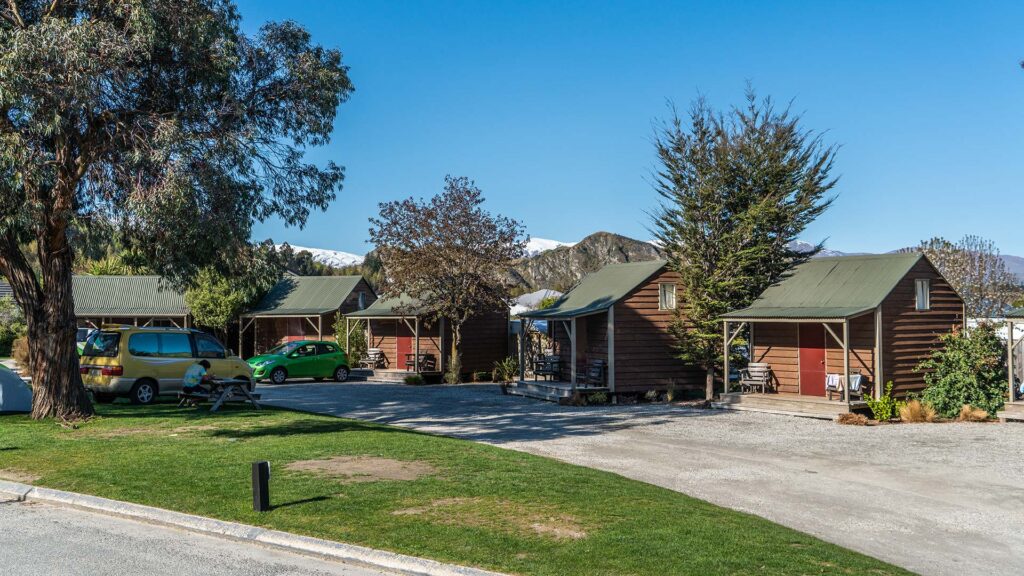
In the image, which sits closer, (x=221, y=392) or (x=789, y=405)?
(x=221, y=392)

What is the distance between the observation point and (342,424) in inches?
651

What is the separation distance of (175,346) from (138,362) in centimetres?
102

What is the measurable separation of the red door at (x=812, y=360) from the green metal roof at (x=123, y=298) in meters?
28.7

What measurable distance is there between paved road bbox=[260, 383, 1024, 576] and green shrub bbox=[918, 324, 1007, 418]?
1753 millimetres

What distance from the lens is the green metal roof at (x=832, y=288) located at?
71.0ft

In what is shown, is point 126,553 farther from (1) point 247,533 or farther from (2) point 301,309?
(2) point 301,309

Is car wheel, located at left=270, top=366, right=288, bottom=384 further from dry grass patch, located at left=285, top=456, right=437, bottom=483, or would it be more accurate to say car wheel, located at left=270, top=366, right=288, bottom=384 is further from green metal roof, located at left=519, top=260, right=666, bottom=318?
dry grass patch, located at left=285, top=456, right=437, bottom=483

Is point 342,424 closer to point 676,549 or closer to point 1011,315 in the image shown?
point 676,549

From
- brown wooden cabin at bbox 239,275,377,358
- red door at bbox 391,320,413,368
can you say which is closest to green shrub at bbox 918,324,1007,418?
red door at bbox 391,320,413,368

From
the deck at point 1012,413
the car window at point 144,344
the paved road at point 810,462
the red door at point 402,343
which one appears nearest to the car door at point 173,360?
the car window at point 144,344

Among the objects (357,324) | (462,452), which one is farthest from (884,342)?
(357,324)

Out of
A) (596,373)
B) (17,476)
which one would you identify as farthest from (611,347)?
(17,476)

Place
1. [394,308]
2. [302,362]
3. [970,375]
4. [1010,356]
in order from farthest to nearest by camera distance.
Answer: [394,308]
[302,362]
[970,375]
[1010,356]

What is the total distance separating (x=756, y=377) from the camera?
2380 centimetres
